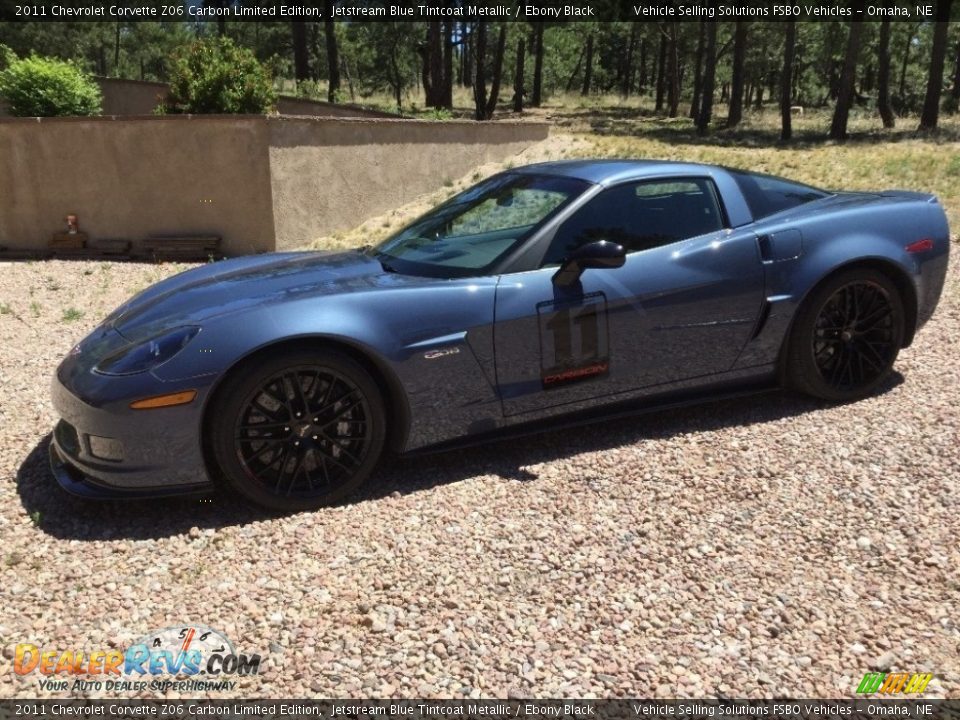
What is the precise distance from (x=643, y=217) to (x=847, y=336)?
1.35m

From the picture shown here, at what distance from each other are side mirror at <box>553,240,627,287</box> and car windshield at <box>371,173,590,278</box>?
269mm

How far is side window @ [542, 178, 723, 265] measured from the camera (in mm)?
3816

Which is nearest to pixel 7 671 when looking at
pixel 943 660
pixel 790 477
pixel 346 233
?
pixel 943 660

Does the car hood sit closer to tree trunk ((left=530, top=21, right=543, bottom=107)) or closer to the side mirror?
the side mirror

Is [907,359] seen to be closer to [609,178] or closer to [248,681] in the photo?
[609,178]

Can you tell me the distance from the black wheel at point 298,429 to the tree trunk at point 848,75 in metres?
22.7

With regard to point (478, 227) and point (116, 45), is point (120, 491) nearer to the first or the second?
point (478, 227)

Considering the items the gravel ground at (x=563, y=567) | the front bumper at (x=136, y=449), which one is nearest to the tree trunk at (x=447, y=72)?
the gravel ground at (x=563, y=567)

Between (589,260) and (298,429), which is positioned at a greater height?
(589,260)

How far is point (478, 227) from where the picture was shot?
4.16 metres

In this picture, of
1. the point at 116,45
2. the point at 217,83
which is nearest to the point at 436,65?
the point at 217,83

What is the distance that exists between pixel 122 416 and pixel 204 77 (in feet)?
30.3

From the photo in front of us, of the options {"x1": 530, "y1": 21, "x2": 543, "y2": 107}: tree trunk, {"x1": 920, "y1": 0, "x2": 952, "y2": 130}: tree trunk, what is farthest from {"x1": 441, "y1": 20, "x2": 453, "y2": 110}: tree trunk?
{"x1": 920, "y1": 0, "x2": 952, "y2": 130}: tree trunk

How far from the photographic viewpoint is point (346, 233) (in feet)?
36.1
